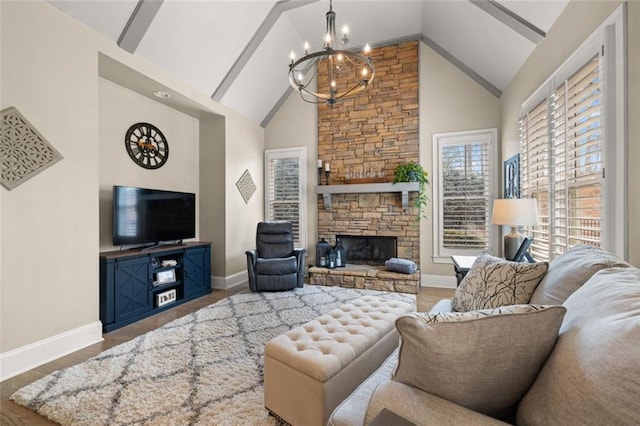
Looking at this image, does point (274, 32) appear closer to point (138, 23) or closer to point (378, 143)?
point (138, 23)

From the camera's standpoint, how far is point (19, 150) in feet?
7.81

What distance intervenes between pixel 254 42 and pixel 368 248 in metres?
3.63

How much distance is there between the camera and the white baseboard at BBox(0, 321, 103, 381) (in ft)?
7.52

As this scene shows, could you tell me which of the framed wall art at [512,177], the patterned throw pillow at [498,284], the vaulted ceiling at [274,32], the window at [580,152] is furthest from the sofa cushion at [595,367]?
the framed wall art at [512,177]

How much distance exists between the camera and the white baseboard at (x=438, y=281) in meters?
4.83

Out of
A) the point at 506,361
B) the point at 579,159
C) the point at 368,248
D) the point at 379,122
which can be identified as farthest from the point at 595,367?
the point at 379,122

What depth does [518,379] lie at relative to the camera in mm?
895

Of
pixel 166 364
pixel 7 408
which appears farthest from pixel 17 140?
pixel 166 364

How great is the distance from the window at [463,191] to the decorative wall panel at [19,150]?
472 cm

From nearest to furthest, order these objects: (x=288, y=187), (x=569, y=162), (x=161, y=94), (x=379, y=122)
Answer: (x=569, y=162)
(x=161, y=94)
(x=379, y=122)
(x=288, y=187)

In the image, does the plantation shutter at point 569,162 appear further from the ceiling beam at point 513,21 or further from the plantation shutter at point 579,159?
the ceiling beam at point 513,21

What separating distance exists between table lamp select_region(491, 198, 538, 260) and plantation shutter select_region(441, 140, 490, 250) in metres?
1.87

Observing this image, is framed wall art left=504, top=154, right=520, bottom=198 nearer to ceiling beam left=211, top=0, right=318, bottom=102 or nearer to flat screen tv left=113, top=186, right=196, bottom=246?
ceiling beam left=211, top=0, right=318, bottom=102

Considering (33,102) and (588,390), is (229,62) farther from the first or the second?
(588,390)
